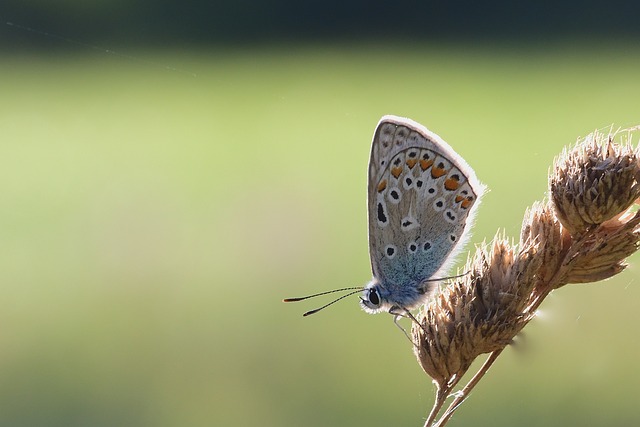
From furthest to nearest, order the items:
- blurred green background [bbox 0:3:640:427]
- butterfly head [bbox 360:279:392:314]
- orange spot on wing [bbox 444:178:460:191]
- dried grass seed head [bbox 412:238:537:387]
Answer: blurred green background [bbox 0:3:640:427] → butterfly head [bbox 360:279:392:314] → orange spot on wing [bbox 444:178:460:191] → dried grass seed head [bbox 412:238:537:387]

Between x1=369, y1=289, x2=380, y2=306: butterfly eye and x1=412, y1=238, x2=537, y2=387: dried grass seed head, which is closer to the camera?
x1=412, y1=238, x2=537, y2=387: dried grass seed head

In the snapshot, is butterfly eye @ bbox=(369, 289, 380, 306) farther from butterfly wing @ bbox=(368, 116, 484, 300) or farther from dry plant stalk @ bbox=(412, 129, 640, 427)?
dry plant stalk @ bbox=(412, 129, 640, 427)

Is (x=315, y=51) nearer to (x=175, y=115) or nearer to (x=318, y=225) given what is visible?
(x=175, y=115)

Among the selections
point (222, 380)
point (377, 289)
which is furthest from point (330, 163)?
point (377, 289)

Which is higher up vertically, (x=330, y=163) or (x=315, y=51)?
(x=315, y=51)

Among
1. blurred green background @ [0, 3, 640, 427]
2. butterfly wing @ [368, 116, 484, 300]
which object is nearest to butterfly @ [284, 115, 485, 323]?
butterfly wing @ [368, 116, 484, 300]

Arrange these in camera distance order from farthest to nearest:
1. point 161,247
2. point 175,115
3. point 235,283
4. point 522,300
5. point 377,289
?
point 175,115, point 161,247, point 235,283, point 377,289, point 522,300

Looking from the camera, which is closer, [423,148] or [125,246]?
[423,148]
